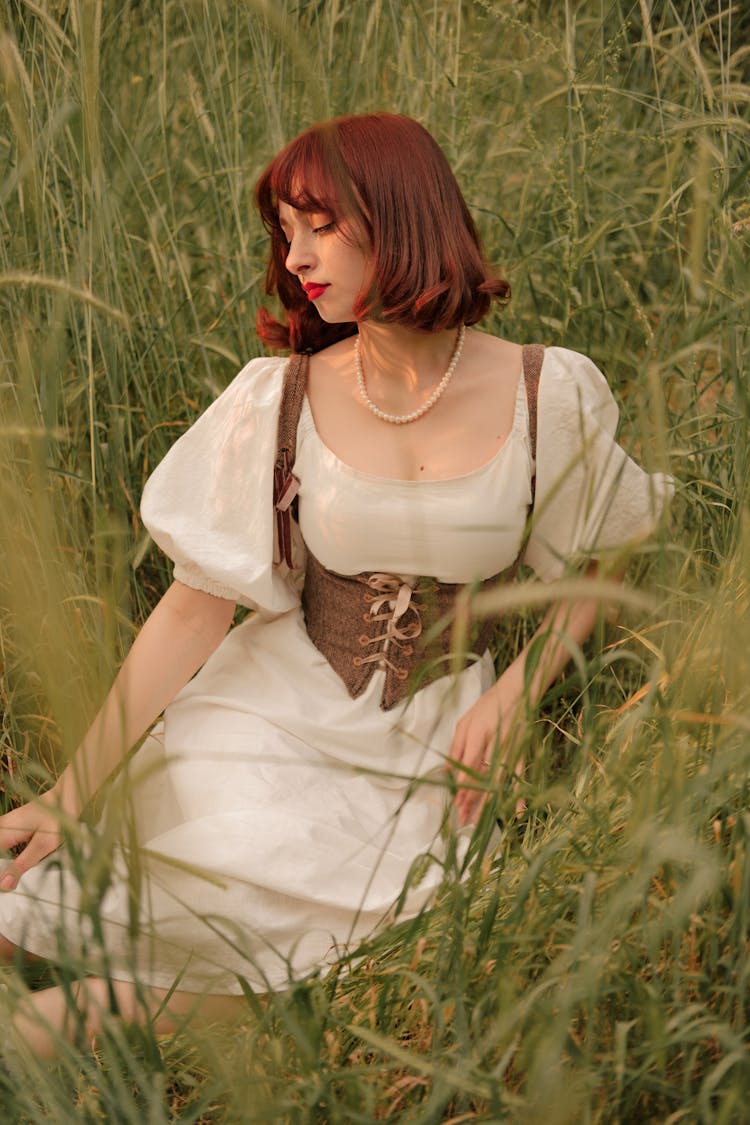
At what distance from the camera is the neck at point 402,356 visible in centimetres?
175

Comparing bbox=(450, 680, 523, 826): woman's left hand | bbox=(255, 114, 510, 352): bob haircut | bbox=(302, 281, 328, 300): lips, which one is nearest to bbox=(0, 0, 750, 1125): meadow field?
bbox=(450, 680, 523, 826): woman's left hand

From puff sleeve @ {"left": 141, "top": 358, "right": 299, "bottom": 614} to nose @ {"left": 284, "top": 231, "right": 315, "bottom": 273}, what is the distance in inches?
7.1

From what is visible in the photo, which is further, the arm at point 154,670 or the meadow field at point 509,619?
the arm at point 154,670

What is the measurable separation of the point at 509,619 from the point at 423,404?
35cm

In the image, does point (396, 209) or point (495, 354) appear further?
point (495, 354)

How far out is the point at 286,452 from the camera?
5.76 ft

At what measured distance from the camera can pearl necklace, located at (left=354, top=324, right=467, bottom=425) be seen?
5.67ft

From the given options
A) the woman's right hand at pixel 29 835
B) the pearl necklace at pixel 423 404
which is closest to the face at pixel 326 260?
the pearl necklace at pixel 423 404

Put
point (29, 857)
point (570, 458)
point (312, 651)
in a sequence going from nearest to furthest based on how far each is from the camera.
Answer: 1. point (29, 857)
2. point (570, 458)
3. point (312, 651)

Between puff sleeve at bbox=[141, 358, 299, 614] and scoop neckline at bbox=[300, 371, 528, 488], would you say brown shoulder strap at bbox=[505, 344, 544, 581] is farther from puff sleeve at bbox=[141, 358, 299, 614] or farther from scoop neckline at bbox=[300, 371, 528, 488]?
puff sleeve at bbox=[141, 358, 299, 614]

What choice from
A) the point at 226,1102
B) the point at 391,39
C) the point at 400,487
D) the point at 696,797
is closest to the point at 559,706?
the point at 400,487

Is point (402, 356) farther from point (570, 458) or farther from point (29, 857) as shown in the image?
point (29, 857)

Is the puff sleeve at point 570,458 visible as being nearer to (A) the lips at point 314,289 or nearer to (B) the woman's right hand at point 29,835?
(A) the lips at point 314,289

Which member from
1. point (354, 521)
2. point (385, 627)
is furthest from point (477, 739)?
point (354, 521)
